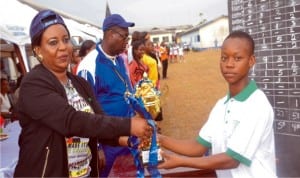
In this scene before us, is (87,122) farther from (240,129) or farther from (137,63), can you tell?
(137,63)

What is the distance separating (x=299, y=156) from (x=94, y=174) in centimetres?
246

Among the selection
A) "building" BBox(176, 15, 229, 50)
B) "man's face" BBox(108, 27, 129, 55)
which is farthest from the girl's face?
"building" BBox(176, 15, 229, 50)

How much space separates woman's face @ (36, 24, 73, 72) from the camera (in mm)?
1897

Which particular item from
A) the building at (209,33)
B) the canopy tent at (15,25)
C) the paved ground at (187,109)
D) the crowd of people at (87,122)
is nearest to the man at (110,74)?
the crowd of people at (87,122)

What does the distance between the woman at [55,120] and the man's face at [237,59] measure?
0.52 meters

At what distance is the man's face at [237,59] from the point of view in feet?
6.44

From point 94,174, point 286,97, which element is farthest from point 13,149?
point 286,97

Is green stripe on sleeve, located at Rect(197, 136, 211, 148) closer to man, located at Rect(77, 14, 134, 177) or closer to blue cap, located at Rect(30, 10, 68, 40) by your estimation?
blue cap, located at Rect(30, 10, 68, 40)

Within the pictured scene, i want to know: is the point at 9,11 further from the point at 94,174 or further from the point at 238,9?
the point at 94,174

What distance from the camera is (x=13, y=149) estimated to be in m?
3.97

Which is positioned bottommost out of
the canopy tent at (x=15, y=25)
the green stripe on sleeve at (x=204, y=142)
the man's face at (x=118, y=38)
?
the green stripe on sleeve at (x=204, y=142)

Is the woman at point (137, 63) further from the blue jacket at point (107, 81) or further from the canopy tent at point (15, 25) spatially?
the canopy tent at point (15, 25)

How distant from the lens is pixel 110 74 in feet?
11.3

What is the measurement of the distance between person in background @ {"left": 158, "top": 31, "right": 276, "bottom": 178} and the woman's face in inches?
27.3
